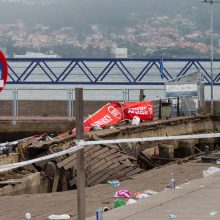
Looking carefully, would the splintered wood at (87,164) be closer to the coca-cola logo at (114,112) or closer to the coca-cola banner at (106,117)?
the coca-cola banner at (106,117)

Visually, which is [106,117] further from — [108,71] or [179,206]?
[179,206]

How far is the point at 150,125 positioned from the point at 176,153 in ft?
4.13

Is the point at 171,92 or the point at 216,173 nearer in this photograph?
the point at 216,173

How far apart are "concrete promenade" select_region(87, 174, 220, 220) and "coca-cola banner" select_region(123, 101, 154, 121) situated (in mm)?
14771

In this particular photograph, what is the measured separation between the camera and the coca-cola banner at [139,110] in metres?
27.7

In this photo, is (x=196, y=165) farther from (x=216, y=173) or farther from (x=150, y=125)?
(x=150, y=125)

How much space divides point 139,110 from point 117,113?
3.27 feet

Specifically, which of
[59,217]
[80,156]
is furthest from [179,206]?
[80,156]

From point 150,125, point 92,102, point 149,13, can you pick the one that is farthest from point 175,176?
point 149,13

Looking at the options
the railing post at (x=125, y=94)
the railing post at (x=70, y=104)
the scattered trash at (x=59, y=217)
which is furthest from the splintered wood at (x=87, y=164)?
the railing post at (x=125, y=94)

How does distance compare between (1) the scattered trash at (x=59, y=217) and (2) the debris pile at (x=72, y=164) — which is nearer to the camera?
(1) the scattered trash at (x=59, y=217)

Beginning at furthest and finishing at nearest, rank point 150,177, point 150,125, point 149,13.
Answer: point 149,13
point 150,125
point 150,177

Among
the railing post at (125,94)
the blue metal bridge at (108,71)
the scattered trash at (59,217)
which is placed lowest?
the scattered trash at (59,217)

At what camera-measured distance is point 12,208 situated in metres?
12.9
